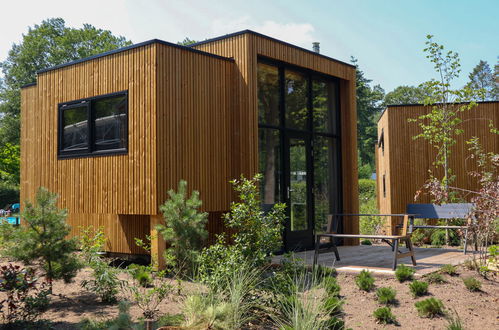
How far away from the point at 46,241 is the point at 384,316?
3503mm

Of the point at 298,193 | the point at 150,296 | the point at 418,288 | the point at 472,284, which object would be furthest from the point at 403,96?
the point at 150,296

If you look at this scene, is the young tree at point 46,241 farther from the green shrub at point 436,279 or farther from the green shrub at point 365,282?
the green shrub at point 436,279

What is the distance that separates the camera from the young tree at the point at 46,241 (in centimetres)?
502

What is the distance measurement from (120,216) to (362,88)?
35170mm

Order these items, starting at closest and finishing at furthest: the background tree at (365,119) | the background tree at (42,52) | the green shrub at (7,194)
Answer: the green shrub at (7,194)
the background tree at (42,52)
the background tree at (365,119)

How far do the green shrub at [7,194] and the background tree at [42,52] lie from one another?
12.0 ft

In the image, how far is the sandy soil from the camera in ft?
15.5

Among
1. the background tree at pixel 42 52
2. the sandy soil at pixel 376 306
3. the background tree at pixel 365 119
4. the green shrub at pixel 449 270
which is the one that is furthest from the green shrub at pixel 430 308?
the background tree at pixel 365 119

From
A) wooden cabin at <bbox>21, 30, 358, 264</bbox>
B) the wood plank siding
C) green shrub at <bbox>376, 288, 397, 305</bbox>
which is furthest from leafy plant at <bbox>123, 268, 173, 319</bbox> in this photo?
the wood plank siding

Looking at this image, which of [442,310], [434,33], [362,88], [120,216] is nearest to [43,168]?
[120,216]

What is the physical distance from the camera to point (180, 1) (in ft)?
30.5

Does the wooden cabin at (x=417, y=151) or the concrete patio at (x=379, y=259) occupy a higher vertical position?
the wooden cabin at (x=417, y=151)

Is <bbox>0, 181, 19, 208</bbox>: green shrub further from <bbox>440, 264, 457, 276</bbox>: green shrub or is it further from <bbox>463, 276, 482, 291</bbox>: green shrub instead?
<bbox>463, 276, 482, 291</bbox>: green shrub

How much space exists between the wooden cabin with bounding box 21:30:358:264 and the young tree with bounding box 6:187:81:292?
5.70 feet
